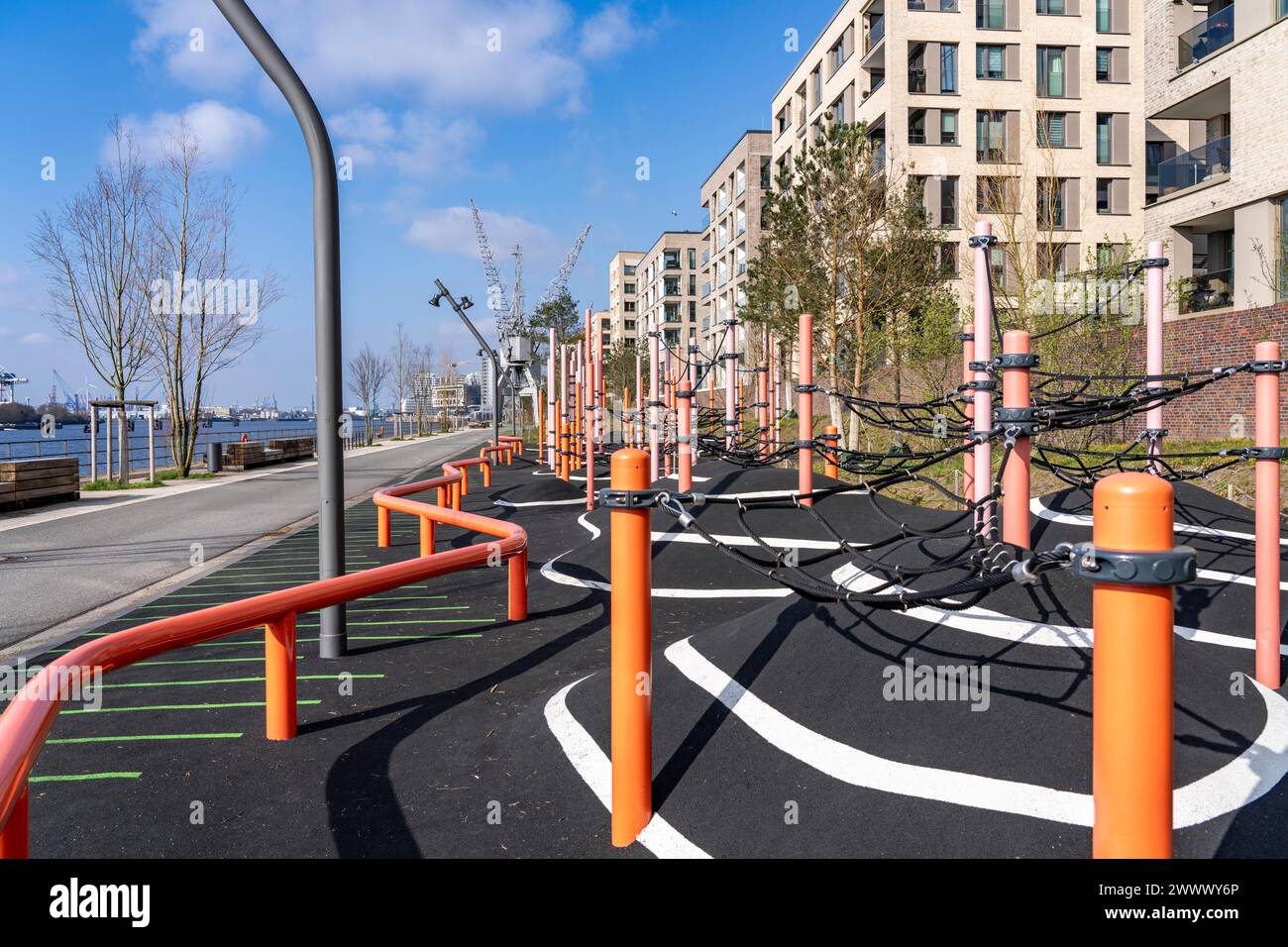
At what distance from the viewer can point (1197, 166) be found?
80.6 feet

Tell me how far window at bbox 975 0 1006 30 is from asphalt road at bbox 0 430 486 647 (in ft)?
104

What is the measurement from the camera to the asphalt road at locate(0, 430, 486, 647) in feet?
27.5

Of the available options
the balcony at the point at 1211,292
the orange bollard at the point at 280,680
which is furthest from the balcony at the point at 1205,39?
Result: the orange bollard at the point at 280,680

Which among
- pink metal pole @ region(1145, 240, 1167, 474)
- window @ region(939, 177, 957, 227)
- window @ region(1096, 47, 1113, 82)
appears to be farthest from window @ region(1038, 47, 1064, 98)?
pink metal pole @ region(1145, 240, 1167, 474)

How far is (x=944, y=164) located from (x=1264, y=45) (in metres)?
15.8

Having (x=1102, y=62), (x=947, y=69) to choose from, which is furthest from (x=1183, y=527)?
(x=1102, y=62)

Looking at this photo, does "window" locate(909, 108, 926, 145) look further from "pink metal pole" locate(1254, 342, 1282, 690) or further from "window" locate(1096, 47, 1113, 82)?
"pink metal pole" locate(1254, 342, 1282, 690)

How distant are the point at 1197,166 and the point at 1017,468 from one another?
25.4m

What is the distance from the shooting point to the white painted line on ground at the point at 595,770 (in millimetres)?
2920

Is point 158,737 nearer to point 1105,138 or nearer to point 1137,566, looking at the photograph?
point 1137,566

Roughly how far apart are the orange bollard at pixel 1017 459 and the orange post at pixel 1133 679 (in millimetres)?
2988

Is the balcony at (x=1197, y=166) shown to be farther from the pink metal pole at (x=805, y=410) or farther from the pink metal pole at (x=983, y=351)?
the pink metal pole at (x=983, y=351)

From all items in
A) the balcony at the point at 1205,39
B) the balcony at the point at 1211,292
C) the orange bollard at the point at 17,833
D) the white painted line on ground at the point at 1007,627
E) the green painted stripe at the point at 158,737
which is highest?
the balcony at the point at 1205,39
